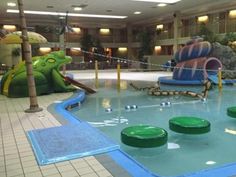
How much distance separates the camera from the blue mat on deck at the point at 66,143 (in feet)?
10.9

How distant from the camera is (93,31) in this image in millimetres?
27453

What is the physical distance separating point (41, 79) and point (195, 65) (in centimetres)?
658

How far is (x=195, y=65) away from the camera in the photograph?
11.6 m

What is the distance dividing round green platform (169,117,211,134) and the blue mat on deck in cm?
144

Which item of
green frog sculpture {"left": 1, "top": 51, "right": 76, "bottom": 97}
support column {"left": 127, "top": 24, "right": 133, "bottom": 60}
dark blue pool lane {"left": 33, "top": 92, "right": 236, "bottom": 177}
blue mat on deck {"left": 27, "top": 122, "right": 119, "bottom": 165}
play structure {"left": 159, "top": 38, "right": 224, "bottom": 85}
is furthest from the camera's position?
support column {"left": 127, "top": 24, "right": 133, "bottom": 60}

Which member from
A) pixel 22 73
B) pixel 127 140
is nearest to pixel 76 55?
pixel 22 73

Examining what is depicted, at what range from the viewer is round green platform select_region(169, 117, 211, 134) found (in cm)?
459

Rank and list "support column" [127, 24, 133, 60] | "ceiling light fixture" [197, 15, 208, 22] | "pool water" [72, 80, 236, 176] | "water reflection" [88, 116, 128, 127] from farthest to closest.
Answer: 1. "support column" [127, 24, 133, 60]
2. "ceiling light fixture" [197, 15, 208, 22]
3. "water reflection" [88, 116, 128, 127]
4. "pool water" [72, 80, 236, 176]

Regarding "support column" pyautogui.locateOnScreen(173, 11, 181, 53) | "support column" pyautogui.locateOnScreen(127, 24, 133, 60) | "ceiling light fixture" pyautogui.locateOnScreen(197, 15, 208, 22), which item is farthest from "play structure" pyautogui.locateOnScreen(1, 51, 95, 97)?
"support column" pyautogui.locateOnScreen(127, 24, 133, 60)

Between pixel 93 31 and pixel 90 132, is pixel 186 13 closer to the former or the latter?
pixel 93 31

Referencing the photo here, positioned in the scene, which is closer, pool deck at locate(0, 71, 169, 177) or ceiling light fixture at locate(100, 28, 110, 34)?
pool deck at locate(0, 71, 169, 177)

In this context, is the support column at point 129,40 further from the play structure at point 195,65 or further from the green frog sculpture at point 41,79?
the green frog sculpture at point 41,79

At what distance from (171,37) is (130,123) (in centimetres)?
1901

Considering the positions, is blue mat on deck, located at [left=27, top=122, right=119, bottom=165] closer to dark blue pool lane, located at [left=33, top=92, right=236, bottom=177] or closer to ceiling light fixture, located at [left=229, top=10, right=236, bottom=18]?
dark blue pool lane, located at [left=33, top=92, right=236, bottom=177]
